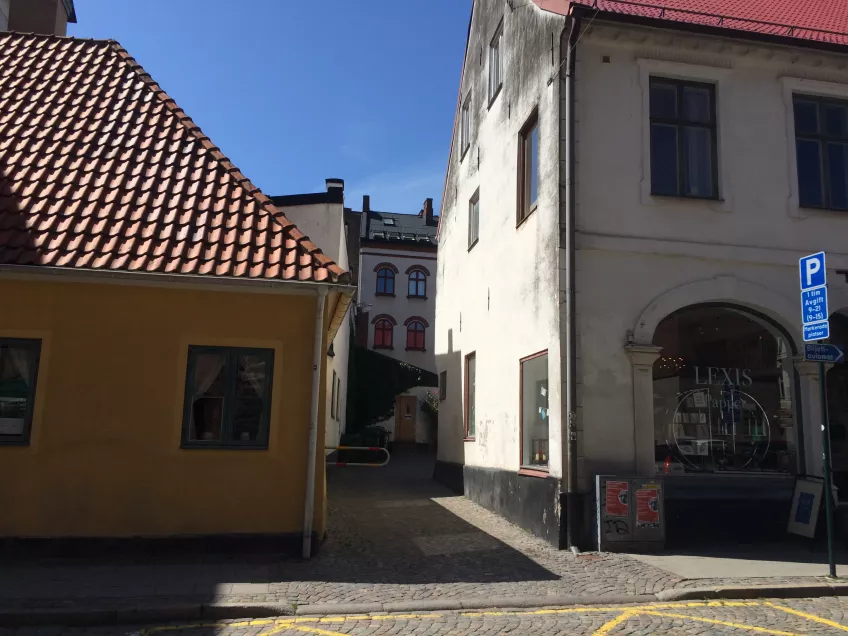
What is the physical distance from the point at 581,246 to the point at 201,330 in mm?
5111

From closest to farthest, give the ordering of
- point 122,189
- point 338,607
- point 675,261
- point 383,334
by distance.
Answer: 1. point 338,607
2. point 122,189
3. point 675,261
4. point 383,334

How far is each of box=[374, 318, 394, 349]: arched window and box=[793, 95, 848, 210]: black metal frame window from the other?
31.7 metres

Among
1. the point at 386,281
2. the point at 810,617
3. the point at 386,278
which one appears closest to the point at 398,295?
the point at 386,281

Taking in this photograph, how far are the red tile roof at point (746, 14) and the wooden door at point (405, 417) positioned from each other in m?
26.1

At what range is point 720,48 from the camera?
35.5 ft

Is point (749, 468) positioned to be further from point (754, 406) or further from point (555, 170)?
point (555, 170)

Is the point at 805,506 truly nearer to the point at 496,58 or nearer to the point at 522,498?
the point at 522,498

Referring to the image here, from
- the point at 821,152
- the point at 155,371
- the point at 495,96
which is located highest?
the point at 495,96

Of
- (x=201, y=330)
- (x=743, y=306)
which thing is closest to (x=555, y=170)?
(x=743, y=306)

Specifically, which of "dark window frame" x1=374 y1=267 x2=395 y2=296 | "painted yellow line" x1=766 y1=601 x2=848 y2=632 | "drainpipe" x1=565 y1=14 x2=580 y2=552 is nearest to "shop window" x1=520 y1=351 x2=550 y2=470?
"drainpipe" x1=565 y1=14 x2=580 y2=552

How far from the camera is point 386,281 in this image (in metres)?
42.3

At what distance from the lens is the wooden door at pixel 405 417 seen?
3628cm

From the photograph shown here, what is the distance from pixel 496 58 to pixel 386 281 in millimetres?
27474

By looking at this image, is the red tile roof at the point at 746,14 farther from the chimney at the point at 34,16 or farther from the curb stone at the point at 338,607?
the chimney at the point at 34,16
